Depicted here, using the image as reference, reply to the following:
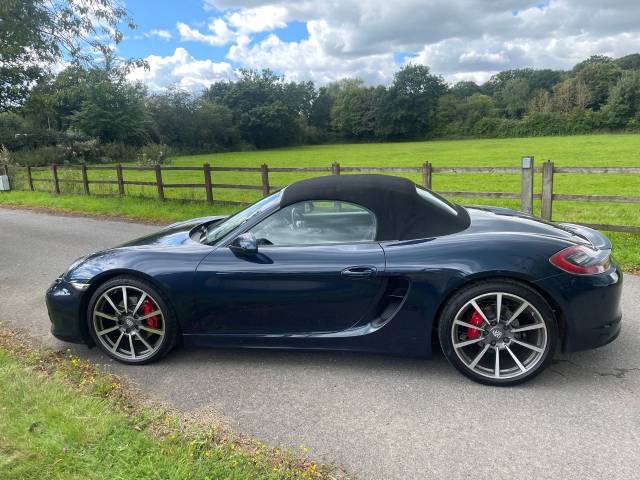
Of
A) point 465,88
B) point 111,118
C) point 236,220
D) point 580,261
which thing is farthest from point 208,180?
point 465,88

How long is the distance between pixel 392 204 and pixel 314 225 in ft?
1.89

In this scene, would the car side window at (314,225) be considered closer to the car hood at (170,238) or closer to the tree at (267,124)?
the car hood at (170,238)

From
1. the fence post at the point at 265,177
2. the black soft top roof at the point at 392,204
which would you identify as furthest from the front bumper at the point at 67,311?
the fence post at the point at 265,177

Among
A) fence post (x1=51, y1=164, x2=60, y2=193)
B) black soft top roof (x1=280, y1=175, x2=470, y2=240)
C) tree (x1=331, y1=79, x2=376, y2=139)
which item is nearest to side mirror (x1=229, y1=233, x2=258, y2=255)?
black soft top roof (x1=280, y1=175, x2=470, y2=240)

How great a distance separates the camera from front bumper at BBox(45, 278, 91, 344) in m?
3.60

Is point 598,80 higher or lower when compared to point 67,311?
higher

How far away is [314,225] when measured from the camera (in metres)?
3.50

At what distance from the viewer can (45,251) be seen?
7551 mm

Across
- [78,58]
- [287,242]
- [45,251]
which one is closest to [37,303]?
[45,251]

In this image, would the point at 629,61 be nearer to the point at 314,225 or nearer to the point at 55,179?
the point at 55,179

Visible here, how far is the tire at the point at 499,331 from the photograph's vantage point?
301cm

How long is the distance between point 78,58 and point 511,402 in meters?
9.81

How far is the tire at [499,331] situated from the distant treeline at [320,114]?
120ft

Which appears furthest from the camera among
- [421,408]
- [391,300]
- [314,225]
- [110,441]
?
[314,225]
